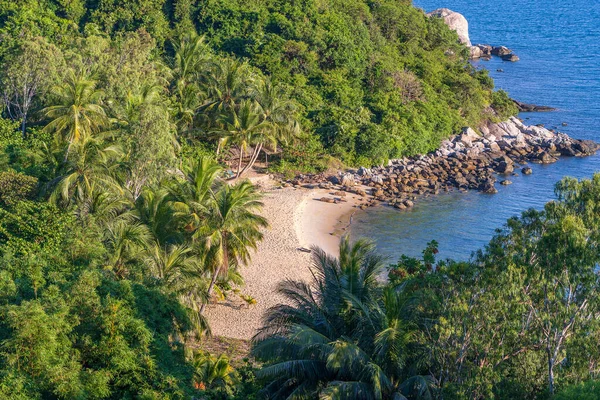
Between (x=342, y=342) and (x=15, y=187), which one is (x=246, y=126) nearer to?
(x=15, y=187)

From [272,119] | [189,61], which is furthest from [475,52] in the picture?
[272,119]

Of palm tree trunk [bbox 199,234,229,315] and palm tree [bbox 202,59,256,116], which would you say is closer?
palm tree trunk [bbox 199,234,229,315]

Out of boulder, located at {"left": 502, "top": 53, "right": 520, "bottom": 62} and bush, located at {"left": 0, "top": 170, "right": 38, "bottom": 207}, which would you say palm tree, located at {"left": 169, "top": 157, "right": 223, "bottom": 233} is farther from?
boulder, located at {"left": 502, "top": 53, "right": 520, "bottom": 62}

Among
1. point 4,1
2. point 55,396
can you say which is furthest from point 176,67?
point 55,396

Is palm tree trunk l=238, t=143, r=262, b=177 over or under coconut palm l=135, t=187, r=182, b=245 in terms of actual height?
over

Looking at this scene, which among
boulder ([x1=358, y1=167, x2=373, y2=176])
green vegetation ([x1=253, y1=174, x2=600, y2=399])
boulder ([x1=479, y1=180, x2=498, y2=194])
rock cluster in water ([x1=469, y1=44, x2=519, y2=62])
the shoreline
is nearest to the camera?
green vegetation ([x1=253, y1=174, x2=600, y2=399])

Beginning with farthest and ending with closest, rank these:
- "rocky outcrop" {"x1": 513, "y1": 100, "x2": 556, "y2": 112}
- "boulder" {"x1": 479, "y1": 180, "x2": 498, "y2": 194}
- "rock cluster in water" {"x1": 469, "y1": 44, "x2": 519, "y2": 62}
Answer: "rock cluster in water" {"x1": 469, "y1": 44, "x2": 519, "y2": 62} < "rocky outcrop" {"x1": 513, "y1": 100, "x2": 556, "y2": 112} < "boulder" {"x1": 479, "y1": 180, "x2": 498, "y2": 194}

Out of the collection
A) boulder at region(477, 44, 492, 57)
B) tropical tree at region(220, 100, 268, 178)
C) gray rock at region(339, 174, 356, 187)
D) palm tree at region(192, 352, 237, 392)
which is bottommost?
palm tree at region(192, 352, 237, 392)

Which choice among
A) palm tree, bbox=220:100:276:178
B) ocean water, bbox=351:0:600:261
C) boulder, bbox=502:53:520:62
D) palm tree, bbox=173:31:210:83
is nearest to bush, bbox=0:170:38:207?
palm tree, bbox=220:100:276:178
